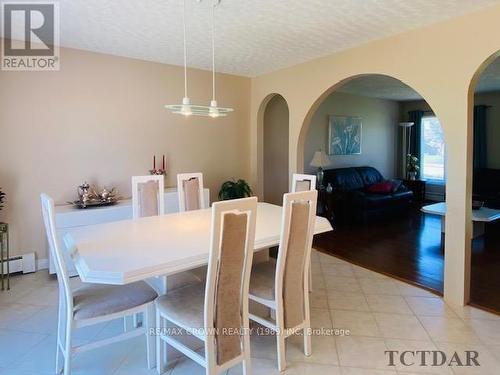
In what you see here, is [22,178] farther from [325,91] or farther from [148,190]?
[325,91]

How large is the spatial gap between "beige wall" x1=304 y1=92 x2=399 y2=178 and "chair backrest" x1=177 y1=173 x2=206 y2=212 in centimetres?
352

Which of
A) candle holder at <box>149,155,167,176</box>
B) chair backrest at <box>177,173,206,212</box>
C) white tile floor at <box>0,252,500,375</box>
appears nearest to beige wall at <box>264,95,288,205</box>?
candle holder at <box>149,155,167,176</box>

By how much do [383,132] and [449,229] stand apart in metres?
5.67

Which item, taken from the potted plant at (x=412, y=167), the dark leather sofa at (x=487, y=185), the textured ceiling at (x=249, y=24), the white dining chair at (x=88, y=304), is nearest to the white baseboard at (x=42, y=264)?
the white dining chair at (x=88, y=304)

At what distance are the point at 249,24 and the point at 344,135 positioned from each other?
459 cm

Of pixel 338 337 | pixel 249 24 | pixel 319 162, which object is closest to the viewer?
pixel 338 337

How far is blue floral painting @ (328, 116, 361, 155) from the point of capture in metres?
6.96

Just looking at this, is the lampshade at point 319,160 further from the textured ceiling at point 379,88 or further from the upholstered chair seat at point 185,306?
the upholstered chair seat at point 185,306

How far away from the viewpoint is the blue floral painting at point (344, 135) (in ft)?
22.8

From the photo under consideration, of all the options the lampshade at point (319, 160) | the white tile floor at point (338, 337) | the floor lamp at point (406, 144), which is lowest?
the white tile floor at point (338, 337)

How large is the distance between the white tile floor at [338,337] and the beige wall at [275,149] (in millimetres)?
2835

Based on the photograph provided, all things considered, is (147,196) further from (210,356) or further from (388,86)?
(388,86)

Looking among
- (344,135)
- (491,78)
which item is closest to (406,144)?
(344,135)

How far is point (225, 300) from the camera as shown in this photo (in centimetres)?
183
